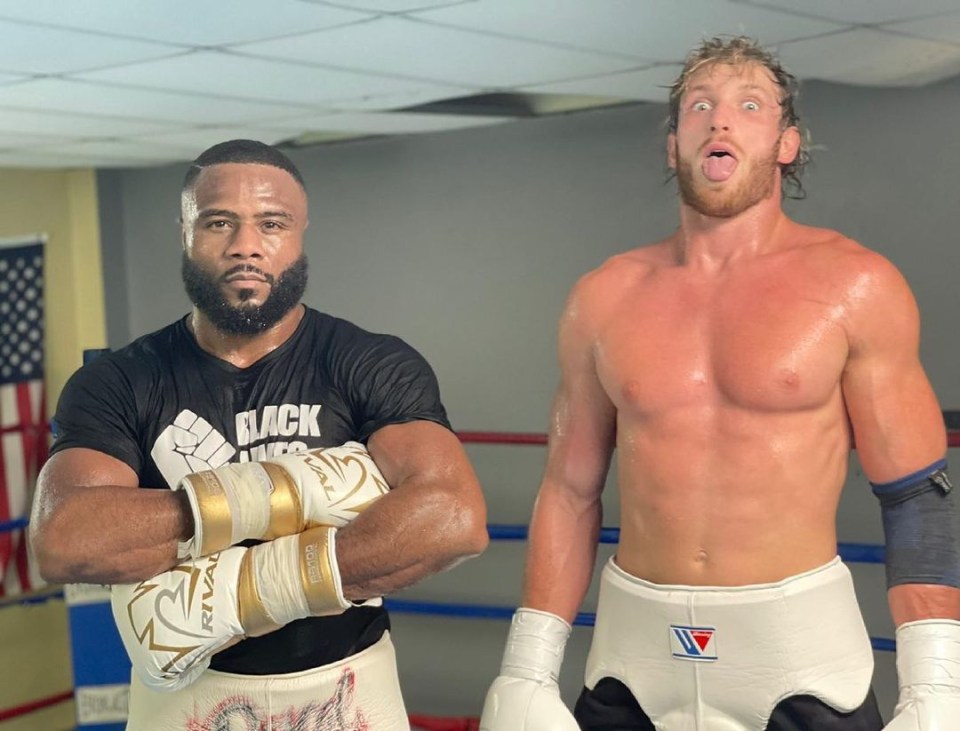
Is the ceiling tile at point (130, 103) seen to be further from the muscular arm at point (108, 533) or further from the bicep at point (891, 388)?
the bicep at point (891, 388)

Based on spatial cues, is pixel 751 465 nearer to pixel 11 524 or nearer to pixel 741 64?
pixel 741 64

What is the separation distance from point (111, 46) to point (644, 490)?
180cm

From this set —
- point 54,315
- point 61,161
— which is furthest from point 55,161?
point 54,315

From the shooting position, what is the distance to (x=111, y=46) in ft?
9.78

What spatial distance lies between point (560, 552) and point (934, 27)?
1.89 metres

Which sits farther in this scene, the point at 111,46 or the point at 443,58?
the point at 443,58

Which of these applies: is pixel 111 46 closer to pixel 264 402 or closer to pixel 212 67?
pixel 212 67

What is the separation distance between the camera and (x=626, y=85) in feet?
13.0

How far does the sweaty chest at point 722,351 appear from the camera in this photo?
184cm

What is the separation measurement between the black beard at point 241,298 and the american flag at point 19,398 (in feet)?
12.9

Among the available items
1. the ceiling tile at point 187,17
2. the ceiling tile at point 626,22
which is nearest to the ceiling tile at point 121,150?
the ceiling tile at point 187,17

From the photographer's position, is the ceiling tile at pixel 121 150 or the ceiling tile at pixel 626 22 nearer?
the ceiling tile at pixel 626 22

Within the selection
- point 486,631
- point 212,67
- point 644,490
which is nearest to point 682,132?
point 644,490

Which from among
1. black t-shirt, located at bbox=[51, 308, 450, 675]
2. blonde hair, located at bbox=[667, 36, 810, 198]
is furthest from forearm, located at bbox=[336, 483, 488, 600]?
blonde hair, located at bbox=[667, 36, 810, 198]
